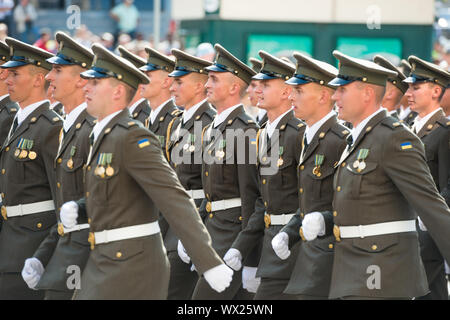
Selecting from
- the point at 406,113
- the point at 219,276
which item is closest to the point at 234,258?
the point at 219,276

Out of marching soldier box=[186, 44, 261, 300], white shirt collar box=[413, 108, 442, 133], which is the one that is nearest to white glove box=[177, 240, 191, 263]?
marching soldier box=[186, 44, 261, 300]

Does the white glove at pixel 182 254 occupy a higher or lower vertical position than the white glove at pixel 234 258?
lower

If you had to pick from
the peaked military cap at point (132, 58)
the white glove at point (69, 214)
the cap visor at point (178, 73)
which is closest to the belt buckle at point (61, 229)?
the white glove at point (69, 214)

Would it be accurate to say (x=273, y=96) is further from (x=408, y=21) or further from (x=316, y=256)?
(x=408, y=21)

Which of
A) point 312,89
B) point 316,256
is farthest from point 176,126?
point 316,256

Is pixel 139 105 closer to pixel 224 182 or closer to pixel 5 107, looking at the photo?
pixel 5 107

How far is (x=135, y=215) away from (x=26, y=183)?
1.61m

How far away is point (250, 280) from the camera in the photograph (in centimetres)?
762

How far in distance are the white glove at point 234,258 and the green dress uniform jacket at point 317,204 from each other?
569mm

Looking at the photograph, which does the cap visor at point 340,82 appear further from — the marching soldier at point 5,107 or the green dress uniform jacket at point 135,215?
the marching soldier at point 5,107

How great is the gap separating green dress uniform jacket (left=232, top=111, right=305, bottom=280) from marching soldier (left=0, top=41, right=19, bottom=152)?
2.19m

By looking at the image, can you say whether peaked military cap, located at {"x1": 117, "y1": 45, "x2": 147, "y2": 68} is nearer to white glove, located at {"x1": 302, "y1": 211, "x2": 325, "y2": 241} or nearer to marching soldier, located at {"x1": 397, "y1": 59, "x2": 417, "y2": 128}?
marching soldier, located at {"x1": 397, "y1": 59, "x2": 417, "y2": 128}

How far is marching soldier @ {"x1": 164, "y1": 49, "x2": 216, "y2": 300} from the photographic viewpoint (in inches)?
316

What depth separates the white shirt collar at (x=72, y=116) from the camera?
6867mm
